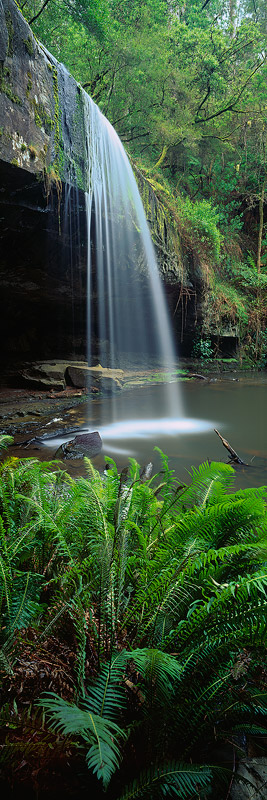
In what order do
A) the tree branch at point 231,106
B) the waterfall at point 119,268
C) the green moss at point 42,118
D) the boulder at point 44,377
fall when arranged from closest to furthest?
the green moss at point 42,118
the waterfall at point 119,268
the boulder at point 44,377
the tree branch at point 231,106

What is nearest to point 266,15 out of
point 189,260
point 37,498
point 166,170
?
point 166,170

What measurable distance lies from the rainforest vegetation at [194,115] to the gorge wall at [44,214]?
1494mm

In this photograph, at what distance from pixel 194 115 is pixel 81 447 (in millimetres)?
15892

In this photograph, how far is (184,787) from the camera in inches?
32.4

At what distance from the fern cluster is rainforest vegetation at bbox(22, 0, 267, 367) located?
12.8 metres

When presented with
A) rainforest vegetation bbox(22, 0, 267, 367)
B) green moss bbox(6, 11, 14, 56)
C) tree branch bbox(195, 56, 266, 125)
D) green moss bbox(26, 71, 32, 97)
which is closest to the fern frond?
green moss bbox(6, 11, 14, 56)

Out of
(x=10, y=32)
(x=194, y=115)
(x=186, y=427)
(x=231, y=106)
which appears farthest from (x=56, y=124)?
(x=231, y=106)

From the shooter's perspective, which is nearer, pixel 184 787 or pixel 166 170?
pixel 184 787

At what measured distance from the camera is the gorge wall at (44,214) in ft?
19.0

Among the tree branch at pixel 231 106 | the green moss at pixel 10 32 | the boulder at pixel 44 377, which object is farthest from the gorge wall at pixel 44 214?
the tree branch at pixel 231 106

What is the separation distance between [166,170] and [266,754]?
62.9 ft

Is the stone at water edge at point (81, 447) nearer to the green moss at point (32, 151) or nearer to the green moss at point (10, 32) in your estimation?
the green moss at point (32, 151)

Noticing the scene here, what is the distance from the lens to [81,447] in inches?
222

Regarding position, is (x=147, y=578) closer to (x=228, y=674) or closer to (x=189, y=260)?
(x=228, y=674)
